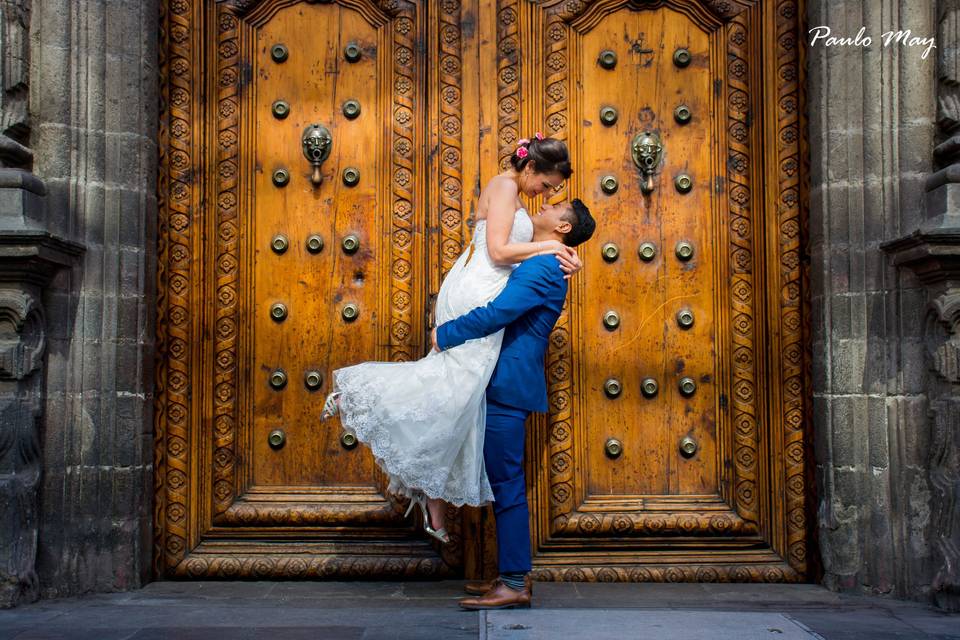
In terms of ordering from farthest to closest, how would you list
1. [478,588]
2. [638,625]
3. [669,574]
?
[669,574] < [478,588] < [638,625]

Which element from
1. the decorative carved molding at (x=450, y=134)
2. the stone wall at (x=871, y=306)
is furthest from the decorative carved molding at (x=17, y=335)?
the stone wall at (x=871, y=306)

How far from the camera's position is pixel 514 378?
4199 mm

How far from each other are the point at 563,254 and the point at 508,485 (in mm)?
969

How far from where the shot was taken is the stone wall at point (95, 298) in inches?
177

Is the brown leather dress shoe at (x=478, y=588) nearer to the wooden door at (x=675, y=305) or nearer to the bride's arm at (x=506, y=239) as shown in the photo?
the wooden door at (x=675, y=305)

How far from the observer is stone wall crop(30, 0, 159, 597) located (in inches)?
177

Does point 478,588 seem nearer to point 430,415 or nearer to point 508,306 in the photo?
point 430,415

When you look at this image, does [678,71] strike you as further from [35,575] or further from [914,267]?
[35,575]

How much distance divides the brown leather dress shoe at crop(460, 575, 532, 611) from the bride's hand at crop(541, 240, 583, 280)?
51.2 inches

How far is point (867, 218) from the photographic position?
457 centimetres

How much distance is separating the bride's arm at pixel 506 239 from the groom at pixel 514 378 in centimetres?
4

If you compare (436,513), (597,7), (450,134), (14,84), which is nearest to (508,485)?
(436,513)

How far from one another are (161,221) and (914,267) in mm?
3416

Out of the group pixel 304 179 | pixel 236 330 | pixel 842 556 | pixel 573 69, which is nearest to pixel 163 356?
pixel 236 330
